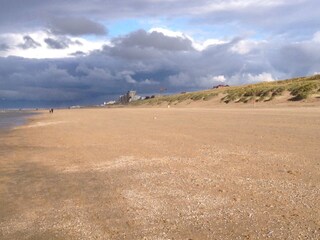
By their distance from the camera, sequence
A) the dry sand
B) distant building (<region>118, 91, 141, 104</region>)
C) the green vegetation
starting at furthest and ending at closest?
distant building (<region>118, 91, 141, 104</region>) < the green vegetation < the dry sand

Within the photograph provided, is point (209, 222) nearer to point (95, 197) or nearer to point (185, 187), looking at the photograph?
point (185, 187)

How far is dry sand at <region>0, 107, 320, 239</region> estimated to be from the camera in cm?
679

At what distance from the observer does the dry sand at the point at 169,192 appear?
6.79m

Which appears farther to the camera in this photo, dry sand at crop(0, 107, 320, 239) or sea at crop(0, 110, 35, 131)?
sea at crop(0, 110, 35, 131)

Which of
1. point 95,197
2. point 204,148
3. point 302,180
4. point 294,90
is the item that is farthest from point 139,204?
point 294,90

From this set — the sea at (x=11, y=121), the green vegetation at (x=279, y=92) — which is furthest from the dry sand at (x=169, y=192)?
the green vegetation at (x=279, y=92)

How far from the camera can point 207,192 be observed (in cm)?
864

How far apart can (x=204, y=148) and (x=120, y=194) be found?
6.25 meters

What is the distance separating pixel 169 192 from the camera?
8.85m

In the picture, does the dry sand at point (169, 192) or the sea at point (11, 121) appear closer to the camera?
the dry sand at point (169, 192)

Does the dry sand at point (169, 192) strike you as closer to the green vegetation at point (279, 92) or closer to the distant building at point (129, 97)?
the green vegetation at point (279, 92)

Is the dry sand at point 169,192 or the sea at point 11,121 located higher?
the sea at point 11,121

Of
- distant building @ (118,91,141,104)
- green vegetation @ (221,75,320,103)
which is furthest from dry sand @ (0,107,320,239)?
distant building @ (118,91,141,104)

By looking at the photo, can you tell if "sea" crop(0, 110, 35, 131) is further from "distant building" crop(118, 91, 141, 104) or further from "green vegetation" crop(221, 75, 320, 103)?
"distant building" crop(118, 91, 141, 104)
